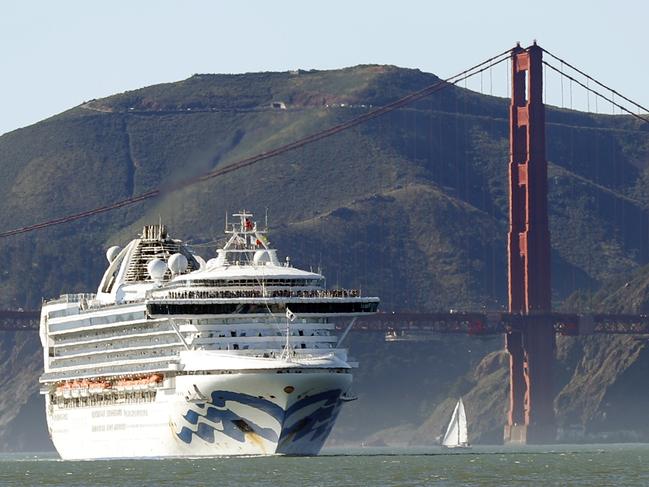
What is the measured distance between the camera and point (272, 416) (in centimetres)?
11400

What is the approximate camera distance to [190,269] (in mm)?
131000

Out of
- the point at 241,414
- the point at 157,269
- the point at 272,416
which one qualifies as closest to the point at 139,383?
the point at 157,269

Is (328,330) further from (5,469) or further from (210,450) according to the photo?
(5,469)

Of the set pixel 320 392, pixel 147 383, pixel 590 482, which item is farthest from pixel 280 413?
pixel 590 482

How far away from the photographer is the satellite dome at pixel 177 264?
127 metres

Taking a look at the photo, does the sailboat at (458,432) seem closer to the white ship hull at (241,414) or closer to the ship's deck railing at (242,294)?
the white ship hull at (241,414)

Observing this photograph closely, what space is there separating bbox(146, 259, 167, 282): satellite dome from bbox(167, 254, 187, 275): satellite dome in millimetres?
543

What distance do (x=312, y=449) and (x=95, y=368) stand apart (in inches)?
615

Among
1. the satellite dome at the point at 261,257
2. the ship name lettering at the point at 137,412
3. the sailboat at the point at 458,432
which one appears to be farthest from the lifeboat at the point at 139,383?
the sailboat at the point at 458,432

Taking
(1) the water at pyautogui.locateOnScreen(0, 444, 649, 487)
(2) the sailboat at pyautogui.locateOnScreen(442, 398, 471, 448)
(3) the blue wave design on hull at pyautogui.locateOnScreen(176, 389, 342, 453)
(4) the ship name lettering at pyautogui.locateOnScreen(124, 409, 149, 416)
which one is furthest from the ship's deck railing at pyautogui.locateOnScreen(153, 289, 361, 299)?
(2) the sailboat at pyautogui.locateOnScreen(442, 398, 471, 448)

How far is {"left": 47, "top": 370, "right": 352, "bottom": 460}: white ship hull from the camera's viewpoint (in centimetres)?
11381

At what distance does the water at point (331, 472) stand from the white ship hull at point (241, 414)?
761 millimetres

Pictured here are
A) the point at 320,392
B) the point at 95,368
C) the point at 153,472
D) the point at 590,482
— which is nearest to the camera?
the point at 590,482

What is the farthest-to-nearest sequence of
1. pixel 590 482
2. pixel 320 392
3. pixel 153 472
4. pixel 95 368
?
1. pixel 95 368
2. pixel 320 392
3. pixel 153 472
4. pixel 590 482
